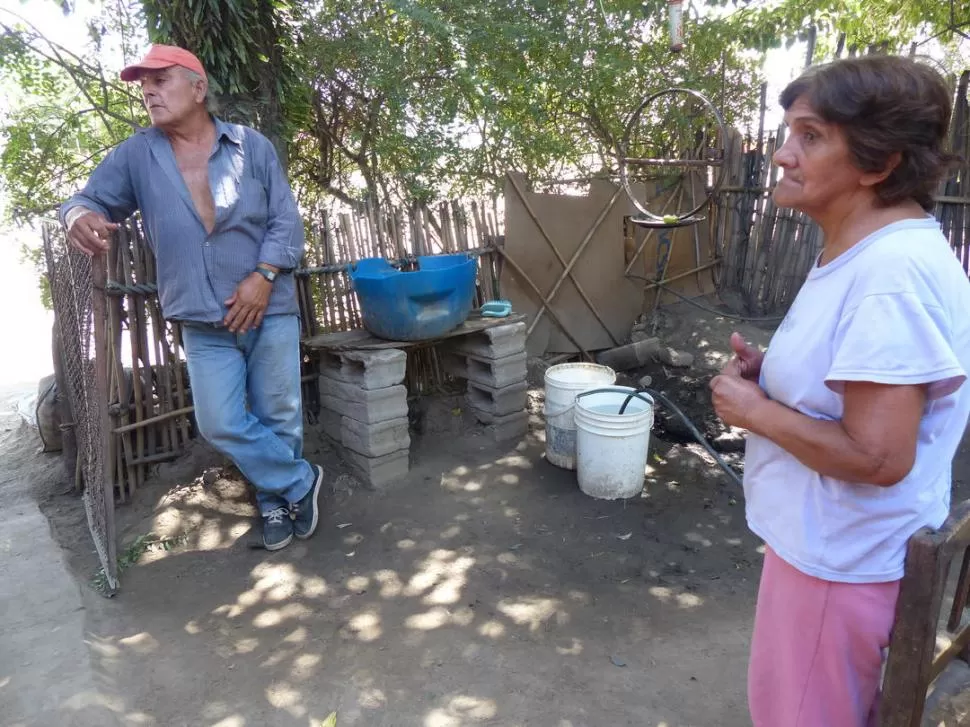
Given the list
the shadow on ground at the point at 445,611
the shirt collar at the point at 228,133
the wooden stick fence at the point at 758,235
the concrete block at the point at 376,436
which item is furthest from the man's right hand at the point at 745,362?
the wooden stick fence at the point at 758,235

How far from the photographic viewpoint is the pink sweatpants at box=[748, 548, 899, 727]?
1229 mm

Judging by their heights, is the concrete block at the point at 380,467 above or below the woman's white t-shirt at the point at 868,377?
below

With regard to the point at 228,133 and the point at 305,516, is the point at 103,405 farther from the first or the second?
the point at 228,133

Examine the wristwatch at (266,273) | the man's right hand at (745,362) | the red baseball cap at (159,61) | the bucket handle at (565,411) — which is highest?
the red baseball cap at (159,61)

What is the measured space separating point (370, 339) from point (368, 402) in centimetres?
42

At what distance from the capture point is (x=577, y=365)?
4.38 m

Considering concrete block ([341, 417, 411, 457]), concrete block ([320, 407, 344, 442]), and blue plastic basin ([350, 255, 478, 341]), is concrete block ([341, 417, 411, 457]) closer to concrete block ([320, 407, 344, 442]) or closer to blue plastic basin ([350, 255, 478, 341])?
concrete block ([320, 407, 344, 442])

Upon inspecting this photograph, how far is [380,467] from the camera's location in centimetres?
399

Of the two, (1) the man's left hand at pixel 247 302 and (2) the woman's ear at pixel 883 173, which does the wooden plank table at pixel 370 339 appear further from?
(2) the woman's ear at pixel 883 173

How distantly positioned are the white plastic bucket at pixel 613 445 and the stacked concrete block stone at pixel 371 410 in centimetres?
106

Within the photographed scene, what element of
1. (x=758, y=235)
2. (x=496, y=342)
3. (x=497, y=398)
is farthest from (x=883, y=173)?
(x=758, y=235)

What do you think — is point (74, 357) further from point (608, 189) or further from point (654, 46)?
point (654, 46)

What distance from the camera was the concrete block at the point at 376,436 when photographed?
3928 millimetres

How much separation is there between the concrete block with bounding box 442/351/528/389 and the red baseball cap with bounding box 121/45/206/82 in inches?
94.2
